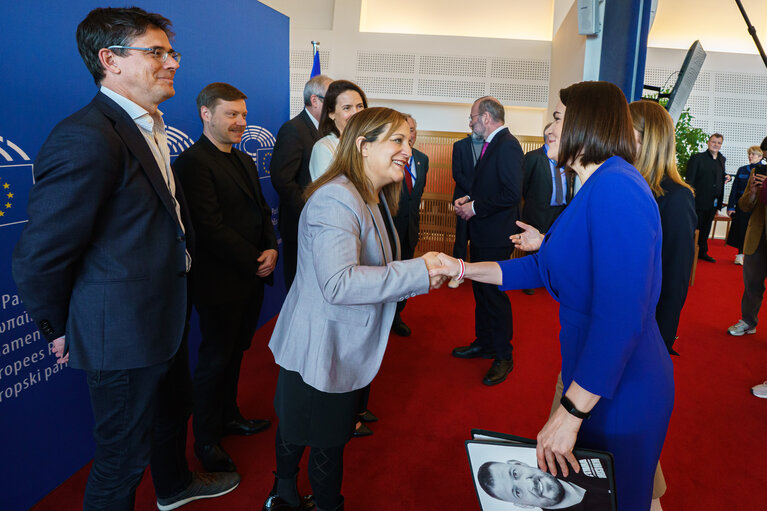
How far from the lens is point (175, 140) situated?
2953mm

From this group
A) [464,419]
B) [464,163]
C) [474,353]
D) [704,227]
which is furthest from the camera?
[704,227]

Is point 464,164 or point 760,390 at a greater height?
point 464,164

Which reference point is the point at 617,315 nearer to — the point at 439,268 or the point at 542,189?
the point at 439,268

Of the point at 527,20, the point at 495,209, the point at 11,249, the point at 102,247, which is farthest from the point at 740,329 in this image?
the point at 527,20

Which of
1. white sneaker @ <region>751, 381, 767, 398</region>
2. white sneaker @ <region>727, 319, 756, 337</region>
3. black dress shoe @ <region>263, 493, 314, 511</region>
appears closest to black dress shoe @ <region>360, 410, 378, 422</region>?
black dress shoe @ <region>263, 493, 314, 511</region>

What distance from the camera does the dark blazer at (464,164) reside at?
17.3ft

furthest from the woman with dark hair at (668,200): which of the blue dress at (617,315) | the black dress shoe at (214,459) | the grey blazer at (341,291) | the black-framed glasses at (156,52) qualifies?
the black dress shoe at (214,459)

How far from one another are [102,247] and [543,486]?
1.43 m

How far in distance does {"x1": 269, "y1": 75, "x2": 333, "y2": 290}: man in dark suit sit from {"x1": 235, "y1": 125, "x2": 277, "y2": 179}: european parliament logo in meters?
0.61

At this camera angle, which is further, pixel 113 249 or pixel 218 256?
pixel 218 256

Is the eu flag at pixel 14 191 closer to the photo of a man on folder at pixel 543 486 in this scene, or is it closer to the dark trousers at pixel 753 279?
the photo of a man on folder at pixel 543 486

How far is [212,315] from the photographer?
2439mm

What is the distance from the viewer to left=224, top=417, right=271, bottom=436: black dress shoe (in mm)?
2736

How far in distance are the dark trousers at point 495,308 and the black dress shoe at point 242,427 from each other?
181cm
